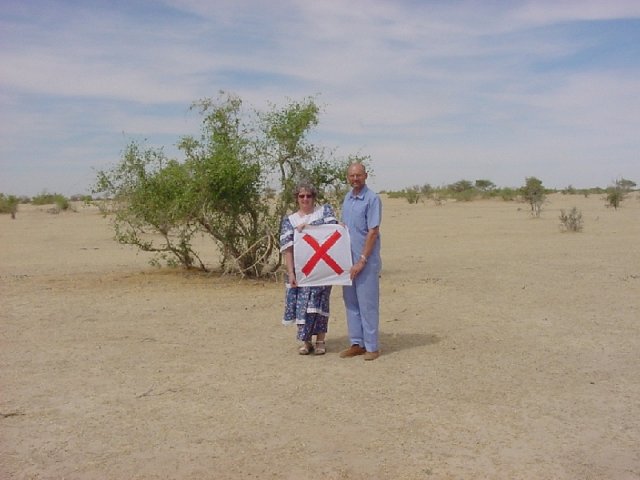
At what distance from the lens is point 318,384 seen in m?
6.33

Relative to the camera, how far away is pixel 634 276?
496 inches

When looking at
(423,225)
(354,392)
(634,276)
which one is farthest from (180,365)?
(423,225)

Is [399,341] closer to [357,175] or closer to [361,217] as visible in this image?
[361,217]

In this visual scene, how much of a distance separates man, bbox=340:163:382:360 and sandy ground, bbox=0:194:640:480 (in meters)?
0.38

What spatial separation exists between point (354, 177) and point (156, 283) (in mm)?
6798

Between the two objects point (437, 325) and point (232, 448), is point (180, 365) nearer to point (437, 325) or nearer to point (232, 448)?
point (232, 448)

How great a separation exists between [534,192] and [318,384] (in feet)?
113

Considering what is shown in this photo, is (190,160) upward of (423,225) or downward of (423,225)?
upward

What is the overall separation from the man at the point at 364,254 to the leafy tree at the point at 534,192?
1214 inches

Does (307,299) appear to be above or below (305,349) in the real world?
above

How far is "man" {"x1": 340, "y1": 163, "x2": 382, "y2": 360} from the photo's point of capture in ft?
22.7

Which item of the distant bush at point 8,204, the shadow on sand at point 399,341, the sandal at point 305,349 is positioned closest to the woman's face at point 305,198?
the sandal at point 305,349

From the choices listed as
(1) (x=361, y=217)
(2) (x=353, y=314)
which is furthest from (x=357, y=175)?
(2) (x=353, y=314)

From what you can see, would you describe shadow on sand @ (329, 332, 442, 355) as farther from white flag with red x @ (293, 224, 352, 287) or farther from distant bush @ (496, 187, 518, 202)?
distant bush @ (496, 187, 518, 202)
